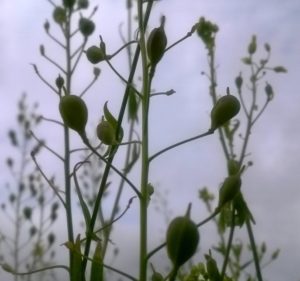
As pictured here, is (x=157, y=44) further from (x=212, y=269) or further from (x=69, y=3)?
(x=69, y=3)

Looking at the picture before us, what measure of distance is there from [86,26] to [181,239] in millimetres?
2398

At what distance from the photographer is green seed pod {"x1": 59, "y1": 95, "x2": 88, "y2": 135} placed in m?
1.03

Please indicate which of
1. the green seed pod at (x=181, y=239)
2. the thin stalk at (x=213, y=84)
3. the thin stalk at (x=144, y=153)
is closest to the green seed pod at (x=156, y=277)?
the thin stalk at (x=144, y=153)

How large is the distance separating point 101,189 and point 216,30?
1.98 metres

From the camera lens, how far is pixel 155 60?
3.50ft

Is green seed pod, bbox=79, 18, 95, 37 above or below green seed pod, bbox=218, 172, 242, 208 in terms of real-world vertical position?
above

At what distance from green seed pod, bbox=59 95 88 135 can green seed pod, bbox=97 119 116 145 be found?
40 mm

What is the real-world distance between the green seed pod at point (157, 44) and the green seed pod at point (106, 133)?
160 millimetres

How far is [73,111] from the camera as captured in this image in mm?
1040

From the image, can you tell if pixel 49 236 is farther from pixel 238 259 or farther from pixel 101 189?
pixel 101 189

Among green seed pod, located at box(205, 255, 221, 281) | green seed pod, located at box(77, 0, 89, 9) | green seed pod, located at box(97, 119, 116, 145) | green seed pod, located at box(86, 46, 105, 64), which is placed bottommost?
green seed pod, located at box(205, 255, 221, 281)

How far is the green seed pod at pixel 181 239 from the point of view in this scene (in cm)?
78

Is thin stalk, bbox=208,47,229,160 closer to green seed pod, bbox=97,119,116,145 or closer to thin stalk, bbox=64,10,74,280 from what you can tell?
thin stalk, bbox=64,10,74,280

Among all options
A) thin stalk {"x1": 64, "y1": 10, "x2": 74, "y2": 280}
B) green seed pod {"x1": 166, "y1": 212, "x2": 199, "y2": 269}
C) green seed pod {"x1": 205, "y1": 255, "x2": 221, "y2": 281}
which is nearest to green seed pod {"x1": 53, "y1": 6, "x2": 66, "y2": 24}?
thin stalk {"x1": 64, "y1": 10, "x2": 74, "y2": 280}
